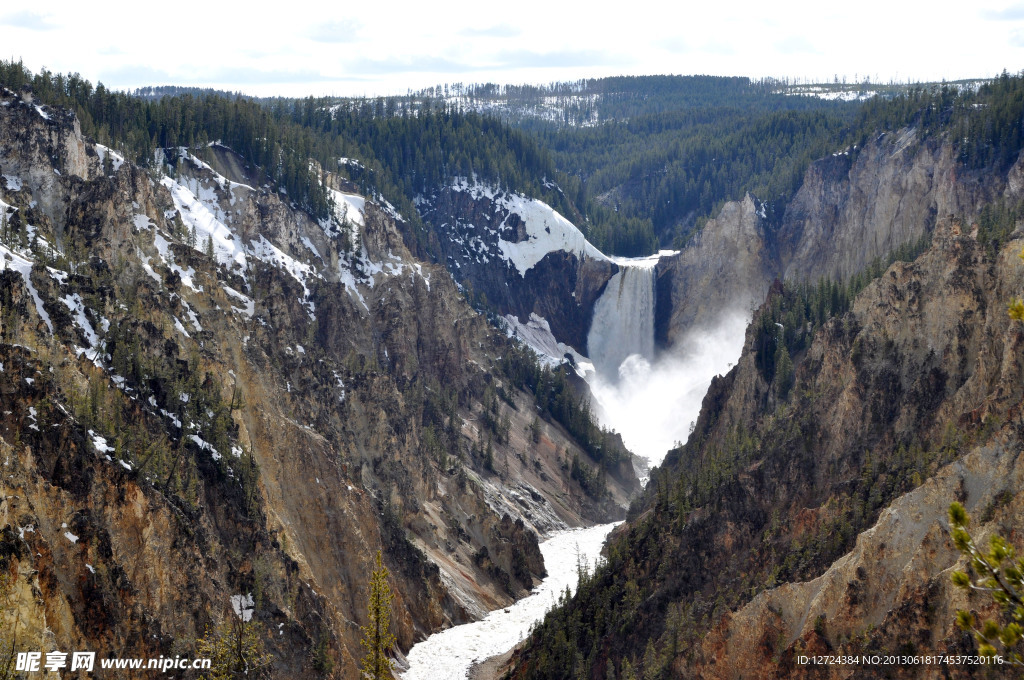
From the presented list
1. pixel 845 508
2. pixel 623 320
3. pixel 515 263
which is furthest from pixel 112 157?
pixel 623 320

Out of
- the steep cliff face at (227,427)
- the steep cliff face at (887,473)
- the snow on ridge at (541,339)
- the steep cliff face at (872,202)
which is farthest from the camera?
the snow on ridge at (541,339)

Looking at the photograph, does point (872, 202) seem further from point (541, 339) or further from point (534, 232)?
point (534, 232)

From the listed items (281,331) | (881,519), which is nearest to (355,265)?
(281,331)

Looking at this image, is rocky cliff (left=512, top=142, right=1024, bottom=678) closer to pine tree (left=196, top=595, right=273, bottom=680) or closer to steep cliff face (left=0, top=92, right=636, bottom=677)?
steep cliff face (left=0, top=92, right=636, bottom=677)

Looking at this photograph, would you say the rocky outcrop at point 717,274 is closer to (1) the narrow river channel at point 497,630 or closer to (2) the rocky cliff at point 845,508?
(1) the narrow river channel at point 497,630

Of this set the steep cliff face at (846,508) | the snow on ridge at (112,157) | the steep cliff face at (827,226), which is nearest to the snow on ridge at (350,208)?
the snow on ridge at (112,157)

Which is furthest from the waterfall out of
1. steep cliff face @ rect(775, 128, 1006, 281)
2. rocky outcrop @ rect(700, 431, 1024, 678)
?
rocky outcrop @ rect(700, 431, 1024, 678)

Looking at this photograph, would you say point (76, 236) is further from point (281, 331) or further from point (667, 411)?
point (667, 411)
